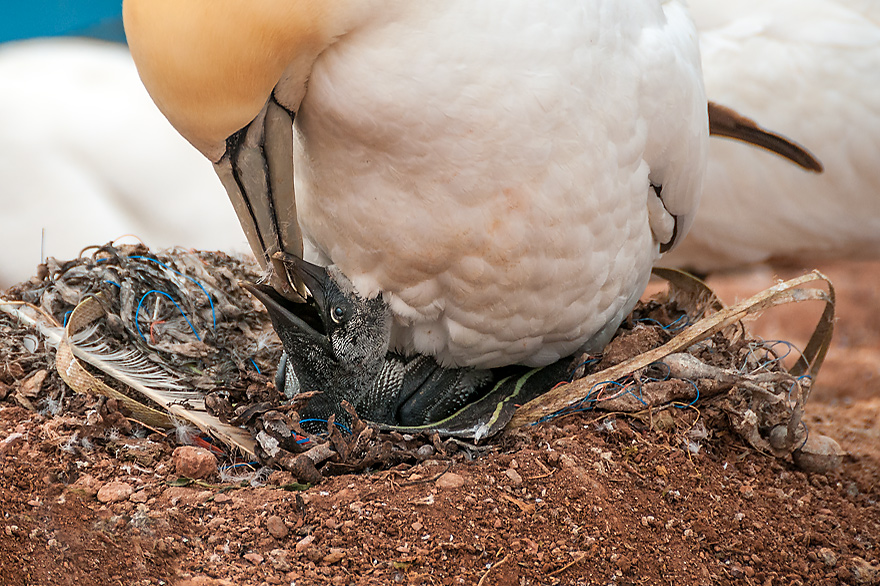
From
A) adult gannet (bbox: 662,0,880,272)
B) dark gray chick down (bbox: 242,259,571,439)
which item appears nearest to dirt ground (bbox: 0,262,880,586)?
dark gray chick down (bbox: 242,259,571,439)

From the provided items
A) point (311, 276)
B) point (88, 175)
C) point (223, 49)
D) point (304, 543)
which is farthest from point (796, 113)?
point (88, 175)

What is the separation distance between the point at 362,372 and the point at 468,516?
67 cm

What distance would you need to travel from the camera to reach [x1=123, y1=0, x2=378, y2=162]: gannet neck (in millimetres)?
1589

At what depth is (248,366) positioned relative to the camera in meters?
2.67

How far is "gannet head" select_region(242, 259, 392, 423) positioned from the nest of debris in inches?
4.4

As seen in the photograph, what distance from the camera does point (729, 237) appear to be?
4324 millimetres

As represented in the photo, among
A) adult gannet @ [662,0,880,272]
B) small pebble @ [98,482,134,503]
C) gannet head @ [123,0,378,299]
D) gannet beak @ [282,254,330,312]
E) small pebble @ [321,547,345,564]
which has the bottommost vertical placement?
adult gannet @ [662,0,880,272]

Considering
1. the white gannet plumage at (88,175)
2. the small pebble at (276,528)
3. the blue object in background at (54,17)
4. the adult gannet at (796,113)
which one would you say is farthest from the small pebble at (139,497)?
the blue object in background at (54,17)

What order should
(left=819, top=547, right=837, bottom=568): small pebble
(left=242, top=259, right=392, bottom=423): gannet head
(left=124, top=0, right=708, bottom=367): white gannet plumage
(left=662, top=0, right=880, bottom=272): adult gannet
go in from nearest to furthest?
(left=124, top=0, right=708, bottom=367): white gannet plumage, (left=819, top=547, right=837, bottom=568): small pebble, (left=242, top=259, right=392, bottom=423): gannet head, (left=662, top=0, right=880, bottom=272): adult gannet

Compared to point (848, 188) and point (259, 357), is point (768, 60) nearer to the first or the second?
point (848, 188)

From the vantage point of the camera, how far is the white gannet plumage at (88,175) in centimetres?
439

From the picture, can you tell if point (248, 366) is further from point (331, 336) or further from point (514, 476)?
point (514, 476)

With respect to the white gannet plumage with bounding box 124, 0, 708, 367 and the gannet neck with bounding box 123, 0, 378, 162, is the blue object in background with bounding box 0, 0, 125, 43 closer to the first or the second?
the white gannet plumage with bounding box 124, 0, 708, 367

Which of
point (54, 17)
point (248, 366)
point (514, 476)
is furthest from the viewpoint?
point (54, 17)
